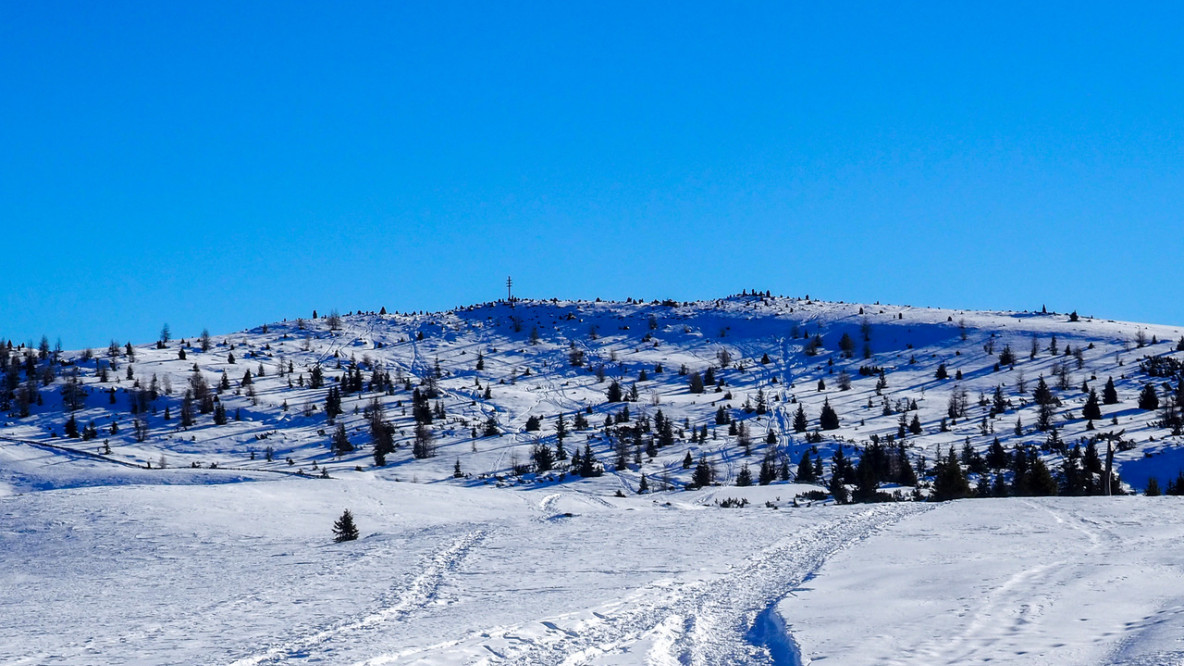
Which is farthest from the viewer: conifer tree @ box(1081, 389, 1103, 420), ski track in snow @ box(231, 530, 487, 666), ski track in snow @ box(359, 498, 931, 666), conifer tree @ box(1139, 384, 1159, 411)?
conifer tree @ box(1139, 384, 1159, 411)

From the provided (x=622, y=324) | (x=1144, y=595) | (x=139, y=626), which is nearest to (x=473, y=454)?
(x=139, y=626)

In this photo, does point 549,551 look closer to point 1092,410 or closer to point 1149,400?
point 1092,410

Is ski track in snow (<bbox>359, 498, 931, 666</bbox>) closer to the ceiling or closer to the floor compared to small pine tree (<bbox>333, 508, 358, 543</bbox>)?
closer to the ceiling

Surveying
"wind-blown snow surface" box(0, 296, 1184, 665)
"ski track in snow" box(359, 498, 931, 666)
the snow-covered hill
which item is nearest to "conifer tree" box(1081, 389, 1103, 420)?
the snow-covered hill

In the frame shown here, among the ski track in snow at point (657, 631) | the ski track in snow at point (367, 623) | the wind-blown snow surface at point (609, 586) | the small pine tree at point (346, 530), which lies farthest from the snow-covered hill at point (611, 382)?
the ski track in snow at point (657, 631)

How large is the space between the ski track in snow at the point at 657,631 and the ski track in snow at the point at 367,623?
1.17 meters

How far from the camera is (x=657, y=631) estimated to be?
11.7 m

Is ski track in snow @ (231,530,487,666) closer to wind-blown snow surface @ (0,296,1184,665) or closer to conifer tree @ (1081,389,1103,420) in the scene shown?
wind-blown snow surface @ (0,296,1184,665)

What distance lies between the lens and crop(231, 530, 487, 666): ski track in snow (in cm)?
1066

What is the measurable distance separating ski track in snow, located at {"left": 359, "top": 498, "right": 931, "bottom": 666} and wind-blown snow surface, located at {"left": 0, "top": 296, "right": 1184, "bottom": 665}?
71mm

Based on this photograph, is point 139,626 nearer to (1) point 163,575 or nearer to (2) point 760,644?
(1) point 163,575

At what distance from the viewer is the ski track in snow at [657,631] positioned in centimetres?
1041

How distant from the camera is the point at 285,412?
6850 cm

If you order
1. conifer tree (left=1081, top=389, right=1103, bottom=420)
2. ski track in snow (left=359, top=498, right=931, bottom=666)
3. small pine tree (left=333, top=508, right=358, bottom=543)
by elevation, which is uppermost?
ski track in snow (left=359, top=498, right=931, bottom=666)
